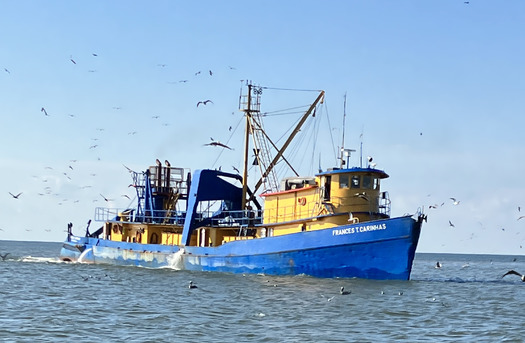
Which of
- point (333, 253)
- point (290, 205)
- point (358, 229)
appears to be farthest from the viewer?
point (290, 205)

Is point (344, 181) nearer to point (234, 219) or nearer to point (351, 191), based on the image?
point (351, 191)

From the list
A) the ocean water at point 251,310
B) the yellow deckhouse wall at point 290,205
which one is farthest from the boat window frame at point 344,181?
the ocean water at point 251,310

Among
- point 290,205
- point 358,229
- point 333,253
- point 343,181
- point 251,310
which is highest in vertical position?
point 343,181

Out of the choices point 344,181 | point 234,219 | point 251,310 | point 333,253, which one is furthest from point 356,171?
point 251,310

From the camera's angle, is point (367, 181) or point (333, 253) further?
point (367, 181)

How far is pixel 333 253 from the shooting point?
37562 millimetres

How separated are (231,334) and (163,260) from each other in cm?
2468

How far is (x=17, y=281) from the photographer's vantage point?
39.7m

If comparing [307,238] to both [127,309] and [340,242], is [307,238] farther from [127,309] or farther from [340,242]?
[127,309]

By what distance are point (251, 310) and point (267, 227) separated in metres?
14.4

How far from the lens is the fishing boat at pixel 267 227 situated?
121 feet

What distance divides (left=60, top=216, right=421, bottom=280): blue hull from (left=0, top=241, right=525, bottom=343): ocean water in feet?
2.28

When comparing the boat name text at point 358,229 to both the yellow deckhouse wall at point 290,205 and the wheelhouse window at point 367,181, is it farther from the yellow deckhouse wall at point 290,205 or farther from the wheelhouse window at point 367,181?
the wheelhouse window at point 367,181

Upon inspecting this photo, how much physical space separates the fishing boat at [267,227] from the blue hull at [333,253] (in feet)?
0.15
